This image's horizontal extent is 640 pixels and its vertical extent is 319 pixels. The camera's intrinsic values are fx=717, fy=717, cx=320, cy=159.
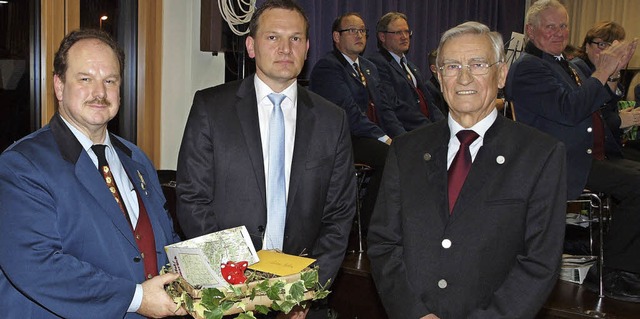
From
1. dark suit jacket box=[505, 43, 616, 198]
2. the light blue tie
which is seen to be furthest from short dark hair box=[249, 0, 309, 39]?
dark suit jacket box=[505, 43, 616, 198]

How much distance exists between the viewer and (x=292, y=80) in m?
2.67

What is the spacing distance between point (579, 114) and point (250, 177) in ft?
6.58

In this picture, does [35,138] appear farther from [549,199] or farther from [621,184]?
[621,184]

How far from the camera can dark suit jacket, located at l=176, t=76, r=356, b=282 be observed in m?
2.57

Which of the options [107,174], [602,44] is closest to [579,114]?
[602,44]

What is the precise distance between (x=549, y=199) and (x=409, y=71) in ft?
12.2

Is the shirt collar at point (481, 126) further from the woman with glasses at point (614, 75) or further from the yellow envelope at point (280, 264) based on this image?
the woman with glasses at point (614, 75)

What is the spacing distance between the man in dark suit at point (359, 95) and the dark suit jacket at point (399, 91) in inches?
5.5

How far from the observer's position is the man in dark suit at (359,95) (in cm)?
487

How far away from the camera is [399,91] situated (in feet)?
18.1

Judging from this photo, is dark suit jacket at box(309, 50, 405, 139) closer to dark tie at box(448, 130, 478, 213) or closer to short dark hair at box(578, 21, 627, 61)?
short dark hair at box(578, 21, 627, 61)

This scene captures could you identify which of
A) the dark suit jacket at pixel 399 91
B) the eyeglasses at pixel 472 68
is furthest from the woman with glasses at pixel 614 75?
the eyeglasses at pixel 472 68

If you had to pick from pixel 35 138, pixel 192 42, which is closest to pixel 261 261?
pixel 35 138

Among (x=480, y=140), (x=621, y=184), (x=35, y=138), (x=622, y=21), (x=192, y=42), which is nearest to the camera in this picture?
(x=35, y=138)
